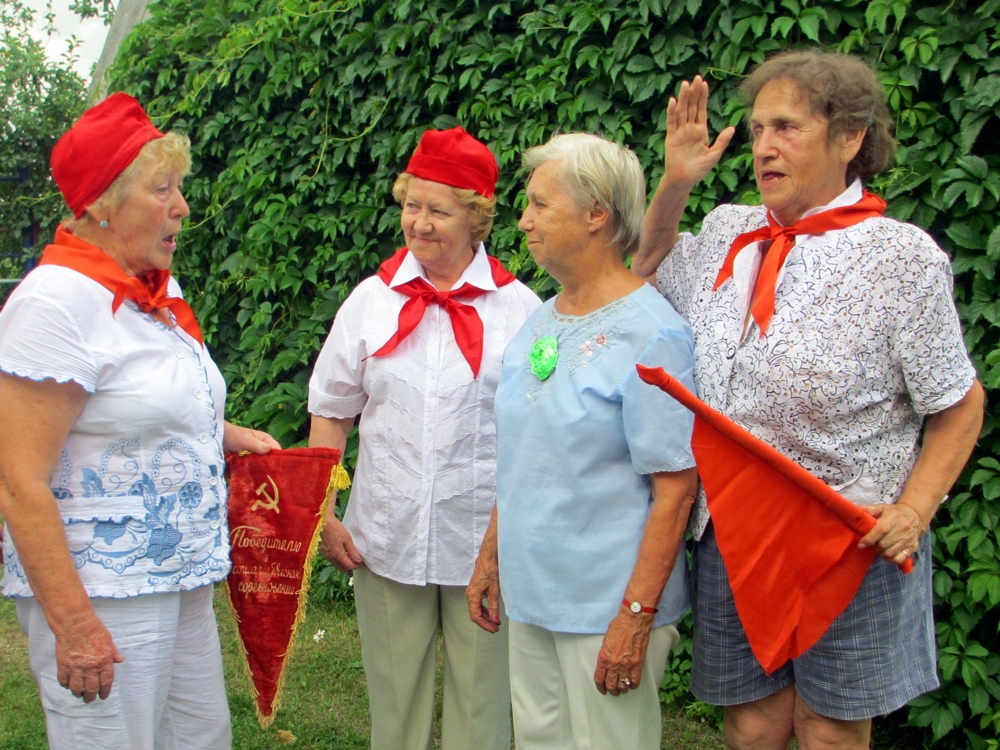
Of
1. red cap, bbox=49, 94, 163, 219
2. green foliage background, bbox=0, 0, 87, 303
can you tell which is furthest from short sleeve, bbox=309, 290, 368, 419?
green foliage background, bbox=0, 0, 87, 303

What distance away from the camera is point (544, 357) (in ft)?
7.45

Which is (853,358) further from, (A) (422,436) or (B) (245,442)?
(B) (245,442)

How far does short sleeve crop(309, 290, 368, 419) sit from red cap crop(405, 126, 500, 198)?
0.43 meters

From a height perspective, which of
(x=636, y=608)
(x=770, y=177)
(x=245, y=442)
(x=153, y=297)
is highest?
(x=770, y=177)

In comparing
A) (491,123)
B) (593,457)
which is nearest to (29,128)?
(491,123)

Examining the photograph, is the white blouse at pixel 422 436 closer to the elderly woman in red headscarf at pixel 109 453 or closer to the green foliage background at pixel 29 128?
the elderly woman in red headscarf at pixel 109 453

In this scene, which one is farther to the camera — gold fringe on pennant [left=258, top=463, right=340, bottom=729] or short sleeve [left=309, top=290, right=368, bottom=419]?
short sleeve [left=309, top=290, right=368, bottom=419]

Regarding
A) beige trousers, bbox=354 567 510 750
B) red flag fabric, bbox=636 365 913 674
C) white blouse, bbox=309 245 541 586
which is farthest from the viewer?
beige trousers, bbox=354 567 510 750

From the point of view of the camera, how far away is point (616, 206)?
7.57ft

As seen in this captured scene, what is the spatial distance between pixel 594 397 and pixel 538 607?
0.53 meters

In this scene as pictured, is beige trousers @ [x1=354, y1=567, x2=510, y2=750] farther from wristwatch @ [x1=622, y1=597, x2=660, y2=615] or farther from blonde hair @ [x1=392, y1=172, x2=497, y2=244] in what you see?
blonde hair @ [x1=392, y1=172, x2=497, y2=244]

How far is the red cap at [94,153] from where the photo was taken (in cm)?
215

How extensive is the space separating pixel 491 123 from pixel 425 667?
226 cm

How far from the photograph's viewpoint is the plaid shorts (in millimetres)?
2096
